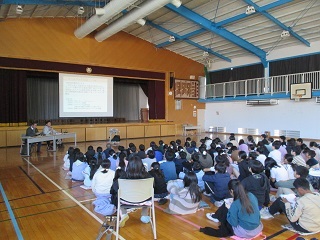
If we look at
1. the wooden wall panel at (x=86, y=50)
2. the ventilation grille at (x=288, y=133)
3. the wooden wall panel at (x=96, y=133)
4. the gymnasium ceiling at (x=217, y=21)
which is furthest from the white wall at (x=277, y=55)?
the wooden wall panel at (x=96, y=133)

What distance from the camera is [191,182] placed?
350cm

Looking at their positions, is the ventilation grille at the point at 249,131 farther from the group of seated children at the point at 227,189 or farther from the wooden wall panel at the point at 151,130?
the group of seated children at the point at 227,189

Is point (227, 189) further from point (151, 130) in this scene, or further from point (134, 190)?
point (151, 130)

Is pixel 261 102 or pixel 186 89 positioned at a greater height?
pixel 186 89

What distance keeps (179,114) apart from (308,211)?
43.6 ft

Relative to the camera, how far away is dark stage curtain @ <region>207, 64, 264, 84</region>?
1472cm

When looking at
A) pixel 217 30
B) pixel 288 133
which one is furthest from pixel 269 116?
pixel 217 30

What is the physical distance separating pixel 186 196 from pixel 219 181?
2.03ft

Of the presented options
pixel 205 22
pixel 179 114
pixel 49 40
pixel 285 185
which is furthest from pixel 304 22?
pixel 49 40

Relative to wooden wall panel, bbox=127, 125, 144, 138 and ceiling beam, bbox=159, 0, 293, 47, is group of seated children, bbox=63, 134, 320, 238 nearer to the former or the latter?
ceiling beam, bbox=159, 0, 293, 47

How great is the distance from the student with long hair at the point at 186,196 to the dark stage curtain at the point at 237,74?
12.6 m

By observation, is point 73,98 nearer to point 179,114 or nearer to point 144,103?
point 144,103

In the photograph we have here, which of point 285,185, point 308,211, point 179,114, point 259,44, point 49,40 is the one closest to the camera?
point 308,211

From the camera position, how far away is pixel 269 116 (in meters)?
14.0
